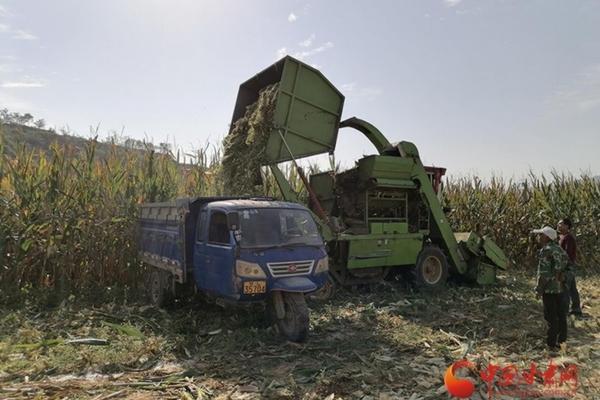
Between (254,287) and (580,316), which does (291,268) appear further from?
(580,316)

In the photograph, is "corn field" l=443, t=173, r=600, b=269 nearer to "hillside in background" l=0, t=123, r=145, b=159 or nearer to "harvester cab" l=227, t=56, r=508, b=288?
"harvester cab" l=227, t=56, r=508, b=288

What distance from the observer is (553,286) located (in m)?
6.38

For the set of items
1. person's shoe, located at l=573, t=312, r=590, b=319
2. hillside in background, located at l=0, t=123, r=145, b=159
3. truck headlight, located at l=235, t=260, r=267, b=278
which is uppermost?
hillside in background, located at l=0, t=123, r=145, b=159

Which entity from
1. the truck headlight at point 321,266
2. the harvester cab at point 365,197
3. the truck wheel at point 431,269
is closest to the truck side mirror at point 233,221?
the truck headlight at point 321,266

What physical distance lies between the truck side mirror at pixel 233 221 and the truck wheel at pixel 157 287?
7.53ft

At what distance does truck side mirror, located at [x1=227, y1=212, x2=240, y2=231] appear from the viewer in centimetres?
700

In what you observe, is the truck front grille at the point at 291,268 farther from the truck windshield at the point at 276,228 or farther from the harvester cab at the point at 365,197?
the harvester cab at the point at 365,197

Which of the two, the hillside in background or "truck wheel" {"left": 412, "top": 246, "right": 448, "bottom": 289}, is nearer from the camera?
the hillside in background

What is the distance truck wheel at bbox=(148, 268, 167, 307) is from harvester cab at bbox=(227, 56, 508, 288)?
9.60 ft

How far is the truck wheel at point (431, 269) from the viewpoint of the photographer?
10891 mm

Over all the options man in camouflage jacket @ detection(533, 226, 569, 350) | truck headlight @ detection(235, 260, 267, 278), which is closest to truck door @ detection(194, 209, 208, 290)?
truck headlight @ detection(235, 260, 267, 278)

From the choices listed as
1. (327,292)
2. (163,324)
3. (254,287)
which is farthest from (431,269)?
(163,324)

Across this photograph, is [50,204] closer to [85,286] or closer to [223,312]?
[85,286]

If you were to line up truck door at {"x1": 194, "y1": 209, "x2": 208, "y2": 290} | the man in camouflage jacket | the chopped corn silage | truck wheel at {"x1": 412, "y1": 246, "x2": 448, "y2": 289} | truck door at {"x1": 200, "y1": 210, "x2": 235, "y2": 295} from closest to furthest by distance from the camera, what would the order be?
the man in camouflage jacket, truck door at {"x1": 200, "y1": 210, "x2": 235, "y2": 295}, truck door at {"x1": 194, "y1": 209, "x2": 208, "y2": 290}, the chopped corn silage, truck wheel at {"x1": 412, "y1": 246, "x2": 448, "y2": 289}
